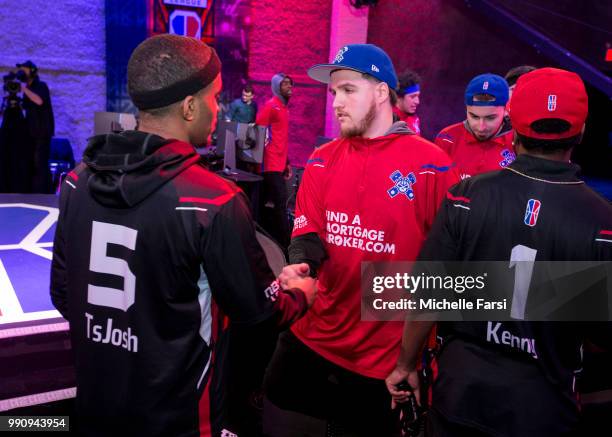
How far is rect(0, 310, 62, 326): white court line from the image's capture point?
2254 millimetres

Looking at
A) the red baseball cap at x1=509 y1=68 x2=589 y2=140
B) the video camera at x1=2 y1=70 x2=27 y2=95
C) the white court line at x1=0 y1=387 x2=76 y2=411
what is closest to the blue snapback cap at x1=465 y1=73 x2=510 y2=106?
the red baseball cap at x1=509 y1=68 x2=589 y2=140

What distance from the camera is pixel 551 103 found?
1.52 m

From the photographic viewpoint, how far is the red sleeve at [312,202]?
2297mm

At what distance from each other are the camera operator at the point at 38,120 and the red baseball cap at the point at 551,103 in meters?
7.47

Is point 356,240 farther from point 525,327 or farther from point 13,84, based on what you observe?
point 13,84

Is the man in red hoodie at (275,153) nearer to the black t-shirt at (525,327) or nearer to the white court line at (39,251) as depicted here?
the white court line at (39,251)

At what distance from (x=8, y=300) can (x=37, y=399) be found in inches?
A: 23.6

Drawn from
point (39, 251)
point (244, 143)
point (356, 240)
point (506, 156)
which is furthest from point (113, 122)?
point (356, 240)

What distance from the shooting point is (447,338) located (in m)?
1.69

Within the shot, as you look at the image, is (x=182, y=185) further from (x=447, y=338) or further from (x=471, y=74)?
(x=471, y=74)

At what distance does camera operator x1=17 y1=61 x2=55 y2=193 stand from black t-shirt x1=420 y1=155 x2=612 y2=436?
7.40 m

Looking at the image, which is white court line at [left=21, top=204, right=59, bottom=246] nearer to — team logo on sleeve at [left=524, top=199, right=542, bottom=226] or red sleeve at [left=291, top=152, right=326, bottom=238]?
red sleeve at [left=291, top=152, right=326, bottom=238]

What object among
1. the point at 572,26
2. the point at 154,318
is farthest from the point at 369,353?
the point at 572,26

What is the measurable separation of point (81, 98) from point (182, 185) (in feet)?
32.5
